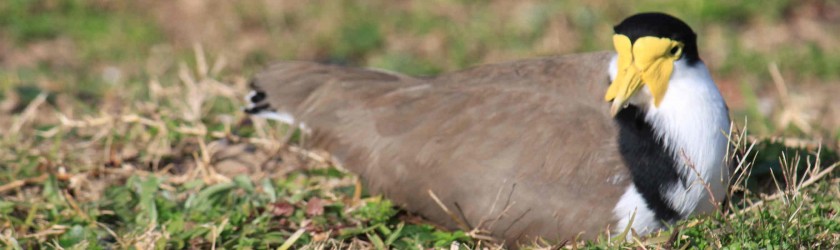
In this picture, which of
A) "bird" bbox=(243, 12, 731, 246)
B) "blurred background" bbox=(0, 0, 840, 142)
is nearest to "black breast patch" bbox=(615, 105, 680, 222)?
"bird" bbox=(243, 12, 731, 246)

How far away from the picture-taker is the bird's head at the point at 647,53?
369cm

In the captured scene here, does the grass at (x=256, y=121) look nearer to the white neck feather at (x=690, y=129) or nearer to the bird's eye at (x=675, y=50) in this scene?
the white neck feather at (x=690, y=129)

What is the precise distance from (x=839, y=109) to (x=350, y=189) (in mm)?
3079

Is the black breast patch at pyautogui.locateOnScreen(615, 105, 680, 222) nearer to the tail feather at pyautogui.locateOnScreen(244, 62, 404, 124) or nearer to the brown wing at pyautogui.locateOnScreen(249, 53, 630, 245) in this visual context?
the brown wing at pyautogui.locateOnScreen(249, 53, 630, 245)

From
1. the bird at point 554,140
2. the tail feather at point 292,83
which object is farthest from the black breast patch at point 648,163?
the tail feather at point 292,83

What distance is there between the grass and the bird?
146 millimetres

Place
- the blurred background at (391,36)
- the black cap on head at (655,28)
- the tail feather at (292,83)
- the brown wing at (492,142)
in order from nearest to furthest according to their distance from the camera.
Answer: the black cap on head at (655,28) < the brown wing at (492,142) < the tail feather at (292,83) < the blurred background at (391,36)

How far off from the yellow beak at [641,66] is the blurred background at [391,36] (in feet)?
8.65

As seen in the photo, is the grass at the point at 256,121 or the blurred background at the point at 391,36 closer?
the grass at the point at 256,121

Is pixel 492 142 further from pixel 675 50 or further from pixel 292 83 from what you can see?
pixel 292 83

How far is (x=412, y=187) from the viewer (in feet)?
13.5

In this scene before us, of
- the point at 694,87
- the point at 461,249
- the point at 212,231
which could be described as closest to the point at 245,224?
the point at 212,231

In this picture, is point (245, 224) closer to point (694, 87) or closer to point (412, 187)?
point (412, 187)

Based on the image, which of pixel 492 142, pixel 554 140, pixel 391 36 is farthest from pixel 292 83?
pixel 391 36
